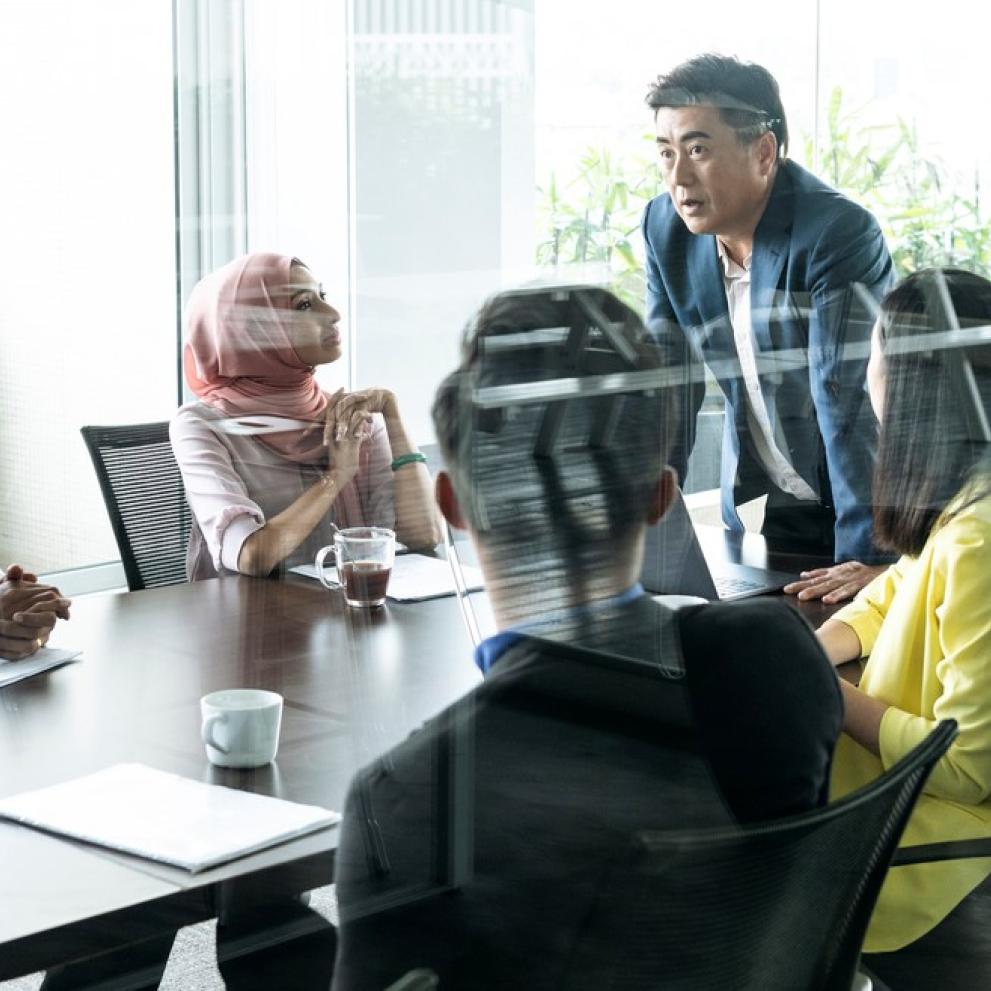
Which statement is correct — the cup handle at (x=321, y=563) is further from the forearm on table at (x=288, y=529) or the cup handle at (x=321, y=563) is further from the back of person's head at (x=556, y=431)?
the back of person's head at (x=556, y=431)

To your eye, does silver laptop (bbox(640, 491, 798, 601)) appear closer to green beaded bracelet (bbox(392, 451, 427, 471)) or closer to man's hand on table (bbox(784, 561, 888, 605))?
man's hand on table (bbox(784, 561, 888, 605))

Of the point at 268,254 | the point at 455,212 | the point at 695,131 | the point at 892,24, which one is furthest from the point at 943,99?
the point at 268,254

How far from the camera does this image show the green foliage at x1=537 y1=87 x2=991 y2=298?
853mm

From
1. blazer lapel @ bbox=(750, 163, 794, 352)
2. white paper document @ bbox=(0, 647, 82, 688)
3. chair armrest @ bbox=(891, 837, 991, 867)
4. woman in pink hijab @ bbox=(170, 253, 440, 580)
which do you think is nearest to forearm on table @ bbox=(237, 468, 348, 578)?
woman in pink hijab @ bbox=(170, 253, 440, 580)

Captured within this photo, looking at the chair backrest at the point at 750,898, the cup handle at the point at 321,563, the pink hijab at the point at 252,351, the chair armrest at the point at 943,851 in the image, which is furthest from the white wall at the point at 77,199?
the chair armrest at the point at 943,851

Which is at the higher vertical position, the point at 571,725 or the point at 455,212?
the point at 455,212

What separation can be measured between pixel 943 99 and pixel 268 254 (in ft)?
1.46

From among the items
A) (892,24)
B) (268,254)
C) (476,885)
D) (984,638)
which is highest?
(892,24)

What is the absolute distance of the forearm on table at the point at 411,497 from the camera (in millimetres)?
855

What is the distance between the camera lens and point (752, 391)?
0.88m

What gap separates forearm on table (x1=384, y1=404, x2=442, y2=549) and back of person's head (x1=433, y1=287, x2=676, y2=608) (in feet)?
0.09

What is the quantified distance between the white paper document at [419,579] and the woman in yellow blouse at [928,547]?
9.4 inches

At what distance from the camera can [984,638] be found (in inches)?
32.7

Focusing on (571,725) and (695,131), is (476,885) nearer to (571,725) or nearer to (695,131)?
(571,725)
